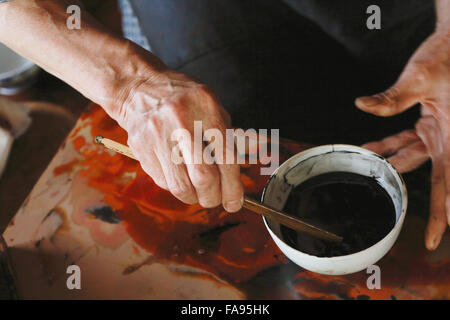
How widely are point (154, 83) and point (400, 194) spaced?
1.81 ft

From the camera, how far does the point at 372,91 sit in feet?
4.99

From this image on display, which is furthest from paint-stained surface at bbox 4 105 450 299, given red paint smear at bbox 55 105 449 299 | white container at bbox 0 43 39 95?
white container at bbox 0 43 39 95

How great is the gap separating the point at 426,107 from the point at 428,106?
0.06 meters

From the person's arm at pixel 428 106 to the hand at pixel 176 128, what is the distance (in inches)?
15.0

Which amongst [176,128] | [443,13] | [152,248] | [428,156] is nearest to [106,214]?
[152,248]

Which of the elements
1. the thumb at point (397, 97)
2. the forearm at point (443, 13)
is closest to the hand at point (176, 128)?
the thumb at point (397, 97)

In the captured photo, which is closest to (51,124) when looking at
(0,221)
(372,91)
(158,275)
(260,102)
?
(0,221)

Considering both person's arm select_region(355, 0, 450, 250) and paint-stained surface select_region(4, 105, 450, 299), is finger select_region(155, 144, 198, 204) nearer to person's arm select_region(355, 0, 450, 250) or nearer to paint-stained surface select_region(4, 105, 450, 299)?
paint-stained surface select_region(4, 105, 450, 299)

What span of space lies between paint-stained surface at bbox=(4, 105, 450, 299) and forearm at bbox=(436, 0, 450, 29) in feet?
1.59

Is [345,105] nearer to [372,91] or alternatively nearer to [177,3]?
[372,91]

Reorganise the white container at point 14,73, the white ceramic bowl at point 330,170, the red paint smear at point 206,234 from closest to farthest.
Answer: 1. the white ceramic bowl at point 330,170
2. the red paint smear at point 206,234
3. the white container at point 14,73

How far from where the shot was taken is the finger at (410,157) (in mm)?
1143

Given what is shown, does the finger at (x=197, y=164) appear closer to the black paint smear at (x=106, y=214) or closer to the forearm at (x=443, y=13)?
the black paint smear at (x=106, y=214)

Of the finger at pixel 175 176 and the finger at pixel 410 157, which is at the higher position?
the finger at pixel 175 176
